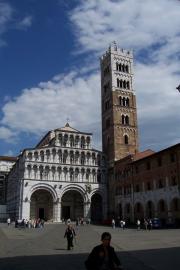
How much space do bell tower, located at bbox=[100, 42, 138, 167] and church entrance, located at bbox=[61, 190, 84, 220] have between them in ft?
30.8

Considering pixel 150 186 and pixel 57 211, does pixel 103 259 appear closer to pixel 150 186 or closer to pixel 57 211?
pixel 150 186

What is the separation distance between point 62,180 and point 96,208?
9.93 meters

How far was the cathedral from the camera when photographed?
57.0 meters

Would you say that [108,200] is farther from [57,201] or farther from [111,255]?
[111,255]

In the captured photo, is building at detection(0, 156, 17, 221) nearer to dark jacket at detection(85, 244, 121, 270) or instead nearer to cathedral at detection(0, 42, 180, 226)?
cathedral at detection(0, 42, 180, 226)

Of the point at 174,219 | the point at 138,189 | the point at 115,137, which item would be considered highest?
the point at 115,137

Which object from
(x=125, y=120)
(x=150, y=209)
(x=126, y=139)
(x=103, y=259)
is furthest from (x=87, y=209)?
(x=103, y=259)

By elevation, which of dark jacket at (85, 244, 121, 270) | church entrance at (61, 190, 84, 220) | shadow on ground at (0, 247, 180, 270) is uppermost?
church entrance at (61, 190, 84, 220)

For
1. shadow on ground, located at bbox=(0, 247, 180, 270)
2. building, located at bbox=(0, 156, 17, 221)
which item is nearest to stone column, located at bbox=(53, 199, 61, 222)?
building, located at bbox=(0, 156, 17, 221)

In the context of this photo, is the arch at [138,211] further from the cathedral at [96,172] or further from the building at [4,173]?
the building at [4,173]

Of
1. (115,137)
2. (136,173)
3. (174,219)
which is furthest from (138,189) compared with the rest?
(115,137)

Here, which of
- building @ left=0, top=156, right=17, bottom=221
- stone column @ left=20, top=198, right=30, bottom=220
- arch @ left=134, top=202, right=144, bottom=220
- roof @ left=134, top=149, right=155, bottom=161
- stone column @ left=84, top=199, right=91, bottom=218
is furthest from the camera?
building @ left=0, top=156, right=17, bottom=221

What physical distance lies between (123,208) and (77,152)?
14.2 metres

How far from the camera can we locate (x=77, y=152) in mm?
65312
